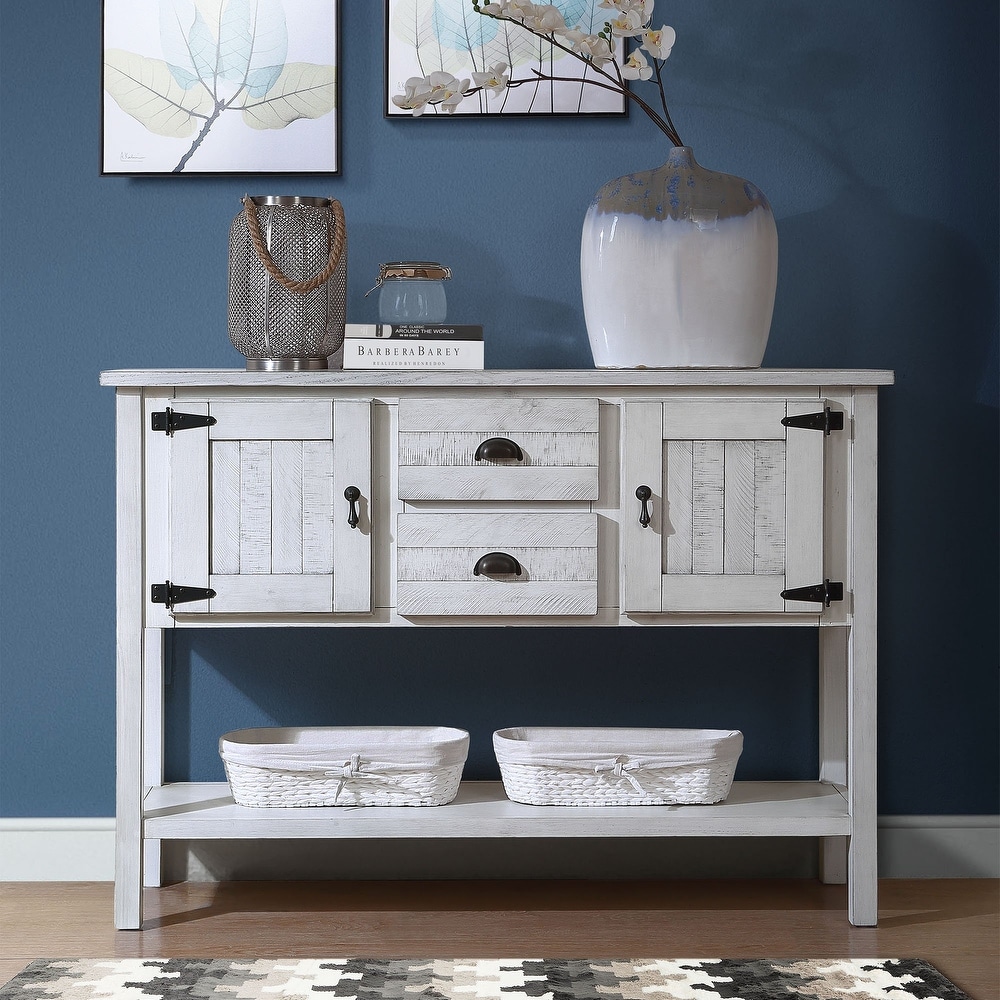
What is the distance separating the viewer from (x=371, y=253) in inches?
82.2

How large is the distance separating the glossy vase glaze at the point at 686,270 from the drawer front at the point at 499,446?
18 cm

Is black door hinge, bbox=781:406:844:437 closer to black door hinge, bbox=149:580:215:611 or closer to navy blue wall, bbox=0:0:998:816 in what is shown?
navy blue wall, bbox=0:0:998:816

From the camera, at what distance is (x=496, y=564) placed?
→ 1719 millimetres

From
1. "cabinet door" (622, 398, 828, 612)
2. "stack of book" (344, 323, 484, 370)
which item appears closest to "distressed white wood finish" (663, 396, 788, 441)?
"cabinet door" (622, 398, 828, 612)

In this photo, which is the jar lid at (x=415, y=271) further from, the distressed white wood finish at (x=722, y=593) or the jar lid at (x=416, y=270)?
the distressed white wood finish at (x=722, y=593)

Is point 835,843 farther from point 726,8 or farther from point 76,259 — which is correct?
point 76,259

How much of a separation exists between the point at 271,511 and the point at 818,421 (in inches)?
33.3

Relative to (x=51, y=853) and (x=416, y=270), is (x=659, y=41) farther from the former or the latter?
(x=51, y=853)

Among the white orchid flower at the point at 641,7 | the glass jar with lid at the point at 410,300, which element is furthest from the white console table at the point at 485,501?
the white orchid flower at the point at 641,7

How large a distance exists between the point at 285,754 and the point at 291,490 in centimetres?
41

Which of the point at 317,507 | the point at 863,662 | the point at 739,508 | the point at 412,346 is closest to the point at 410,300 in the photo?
the point at 412,346

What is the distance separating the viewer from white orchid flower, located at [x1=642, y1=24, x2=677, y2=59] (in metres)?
1.82

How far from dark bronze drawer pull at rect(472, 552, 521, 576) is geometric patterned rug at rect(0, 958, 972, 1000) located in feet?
1.86

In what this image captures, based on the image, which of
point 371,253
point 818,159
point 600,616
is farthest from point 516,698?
point 818,159
